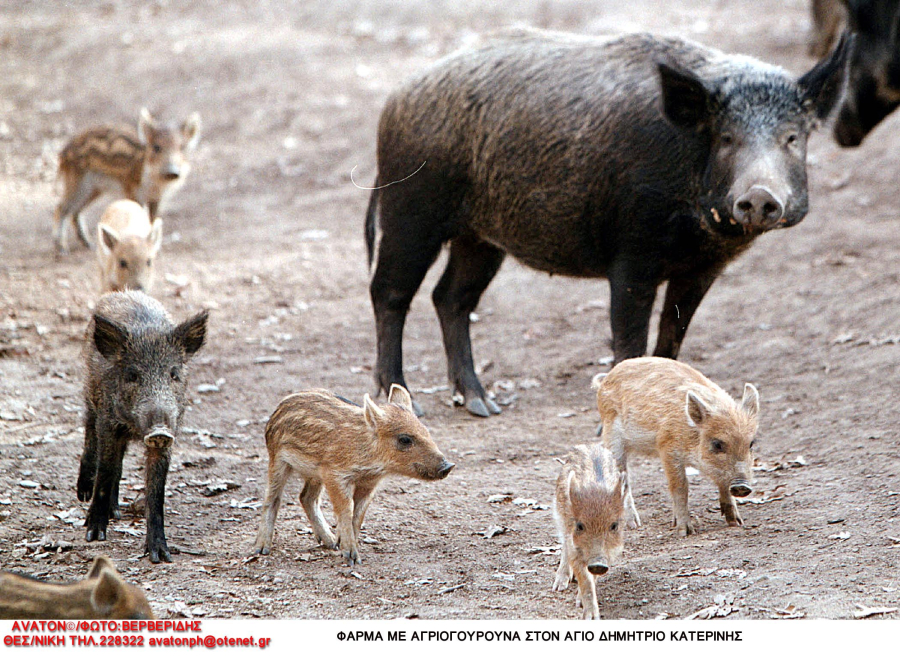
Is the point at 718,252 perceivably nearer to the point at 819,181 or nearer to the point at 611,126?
the point at 611,126

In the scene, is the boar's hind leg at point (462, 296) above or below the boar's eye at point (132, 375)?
below

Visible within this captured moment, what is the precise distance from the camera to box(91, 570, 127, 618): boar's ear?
3398 millimetres

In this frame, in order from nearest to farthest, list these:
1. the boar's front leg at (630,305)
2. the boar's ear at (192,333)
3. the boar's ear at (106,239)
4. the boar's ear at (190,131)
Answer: the boar's ear at (192,333) < the boar's front leg at (630,305) < the boar's ear at (106,239) < the boar's ear at (190,131)

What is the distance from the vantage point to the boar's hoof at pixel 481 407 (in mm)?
6918

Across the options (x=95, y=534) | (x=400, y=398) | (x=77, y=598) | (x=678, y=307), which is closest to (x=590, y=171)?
(x=678, y=307)

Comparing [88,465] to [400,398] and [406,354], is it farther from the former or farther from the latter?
[406,354]

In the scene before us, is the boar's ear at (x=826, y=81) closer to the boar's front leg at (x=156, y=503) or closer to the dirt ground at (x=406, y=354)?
the dirt ground at (x=406, y=354)

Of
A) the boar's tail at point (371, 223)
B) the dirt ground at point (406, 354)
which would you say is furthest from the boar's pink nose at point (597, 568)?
the boar's tail at point (371, 223)

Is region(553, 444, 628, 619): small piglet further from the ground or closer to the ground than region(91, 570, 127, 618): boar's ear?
closer to the ground

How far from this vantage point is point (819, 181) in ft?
34.9

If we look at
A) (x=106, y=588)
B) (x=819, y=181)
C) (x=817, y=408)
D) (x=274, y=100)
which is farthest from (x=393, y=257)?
(x=274, y=100)

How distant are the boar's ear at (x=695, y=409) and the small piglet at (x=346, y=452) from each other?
1053 mm

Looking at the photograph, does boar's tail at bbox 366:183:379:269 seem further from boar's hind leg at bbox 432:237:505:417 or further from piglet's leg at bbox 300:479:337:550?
piglet's leg at bbox 300:479:337:550

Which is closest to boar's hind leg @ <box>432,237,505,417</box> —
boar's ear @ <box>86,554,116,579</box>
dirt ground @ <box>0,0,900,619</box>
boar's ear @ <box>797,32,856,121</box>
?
dirt ground @ <box>0,0,900,619</box>
